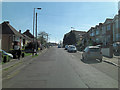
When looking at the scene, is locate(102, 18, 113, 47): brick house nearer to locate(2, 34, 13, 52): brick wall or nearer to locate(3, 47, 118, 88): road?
locate(2, 34, 13, 52): brick wall

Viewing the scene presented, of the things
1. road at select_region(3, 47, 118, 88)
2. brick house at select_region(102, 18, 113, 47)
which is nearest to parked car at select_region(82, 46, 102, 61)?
road at select_region(3, 47, 118, 88)

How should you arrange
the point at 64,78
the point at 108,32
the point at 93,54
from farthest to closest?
the point at 108,32, the point at 93,54, the point at 64,78

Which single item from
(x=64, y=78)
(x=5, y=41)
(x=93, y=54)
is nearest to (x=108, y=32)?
(x=5, y=41)

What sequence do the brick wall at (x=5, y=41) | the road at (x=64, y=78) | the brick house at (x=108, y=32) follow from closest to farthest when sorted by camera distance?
the road at (x=64, y=78)
the brick wall at (x=5, y=41)
the brick house at (x=108, y=32)

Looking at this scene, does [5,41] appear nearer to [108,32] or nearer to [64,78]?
[108,32]

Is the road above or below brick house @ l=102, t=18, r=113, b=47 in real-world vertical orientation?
below

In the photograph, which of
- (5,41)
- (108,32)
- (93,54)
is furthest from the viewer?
(108,32)

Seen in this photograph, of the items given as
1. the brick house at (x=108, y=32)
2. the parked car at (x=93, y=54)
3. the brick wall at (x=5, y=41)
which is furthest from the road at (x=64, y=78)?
the brick house at (x=108, y=32)

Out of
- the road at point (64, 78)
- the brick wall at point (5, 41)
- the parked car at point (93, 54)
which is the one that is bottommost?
the road at point (64, 78)

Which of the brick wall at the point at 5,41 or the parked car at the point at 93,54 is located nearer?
the parked car at the point at 93,54

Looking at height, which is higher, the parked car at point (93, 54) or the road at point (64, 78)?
the parked car at point (93, 54)

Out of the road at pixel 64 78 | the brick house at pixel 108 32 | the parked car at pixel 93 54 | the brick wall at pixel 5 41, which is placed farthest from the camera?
the brick house at pixel 108 32

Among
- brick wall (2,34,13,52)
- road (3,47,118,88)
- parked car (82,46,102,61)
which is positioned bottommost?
road (3,47,118,88)

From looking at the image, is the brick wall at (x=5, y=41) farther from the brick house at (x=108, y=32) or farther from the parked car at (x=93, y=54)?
the brick house at (x=108, y=32)
